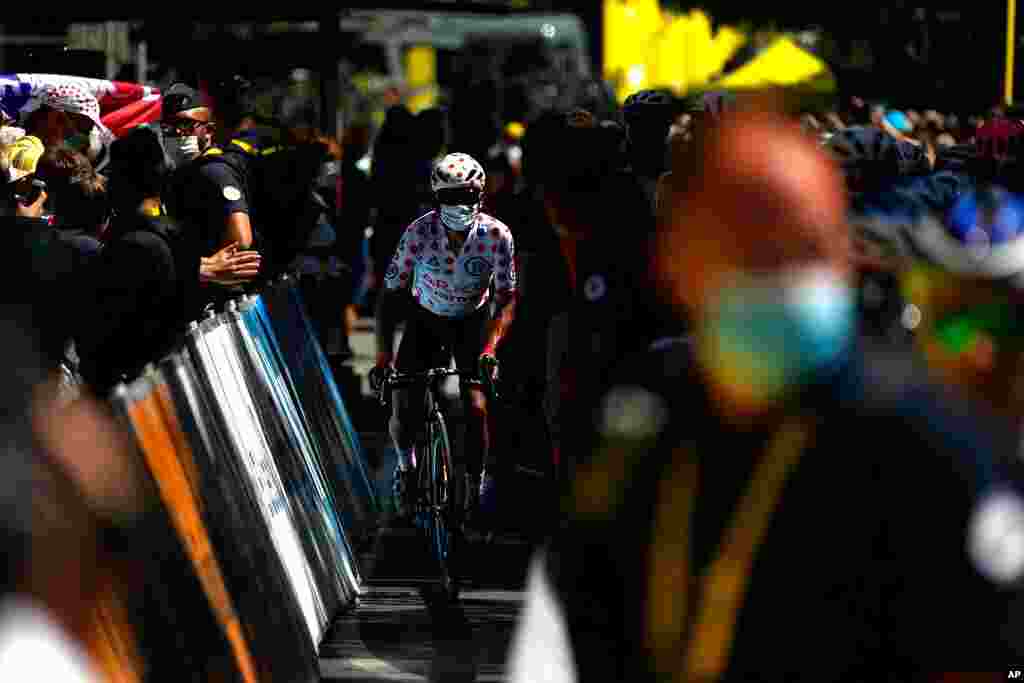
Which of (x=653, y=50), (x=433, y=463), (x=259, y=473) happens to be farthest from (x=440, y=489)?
(x=653, y=50)

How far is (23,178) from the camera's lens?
960 cm

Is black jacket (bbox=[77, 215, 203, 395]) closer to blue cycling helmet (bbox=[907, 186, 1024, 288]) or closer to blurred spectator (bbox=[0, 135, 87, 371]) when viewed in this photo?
blurred spectator (bbox=[0, 135, 87, 371])

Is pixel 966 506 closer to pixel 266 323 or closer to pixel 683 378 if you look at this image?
pixel 683 378

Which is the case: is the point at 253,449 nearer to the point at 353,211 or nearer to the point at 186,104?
the point at 186,104

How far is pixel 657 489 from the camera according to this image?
3078 mm

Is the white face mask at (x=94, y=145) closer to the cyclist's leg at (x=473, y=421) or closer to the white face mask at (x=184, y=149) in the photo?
the white face mask at (x=184, y=149)

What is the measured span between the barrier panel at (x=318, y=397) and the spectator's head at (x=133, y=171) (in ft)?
4.55

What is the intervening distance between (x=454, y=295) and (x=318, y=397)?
3.03 feet

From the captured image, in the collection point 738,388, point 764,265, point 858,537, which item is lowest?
point 858,537

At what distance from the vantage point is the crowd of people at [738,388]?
2.95 metres

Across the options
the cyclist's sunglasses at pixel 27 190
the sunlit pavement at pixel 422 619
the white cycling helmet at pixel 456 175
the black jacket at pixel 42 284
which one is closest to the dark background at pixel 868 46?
the cyclist's sunglasses at pixel 27 190

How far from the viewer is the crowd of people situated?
9.69 feet

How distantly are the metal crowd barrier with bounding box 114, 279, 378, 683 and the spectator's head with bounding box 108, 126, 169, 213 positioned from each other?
0.57 meters

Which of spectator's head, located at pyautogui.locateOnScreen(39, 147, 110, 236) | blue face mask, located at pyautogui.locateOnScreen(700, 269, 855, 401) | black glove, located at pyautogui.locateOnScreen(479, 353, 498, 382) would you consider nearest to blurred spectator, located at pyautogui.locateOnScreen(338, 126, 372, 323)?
black glove, located at pyautogui.locateOnScreen(479, 353, 498, 382)
